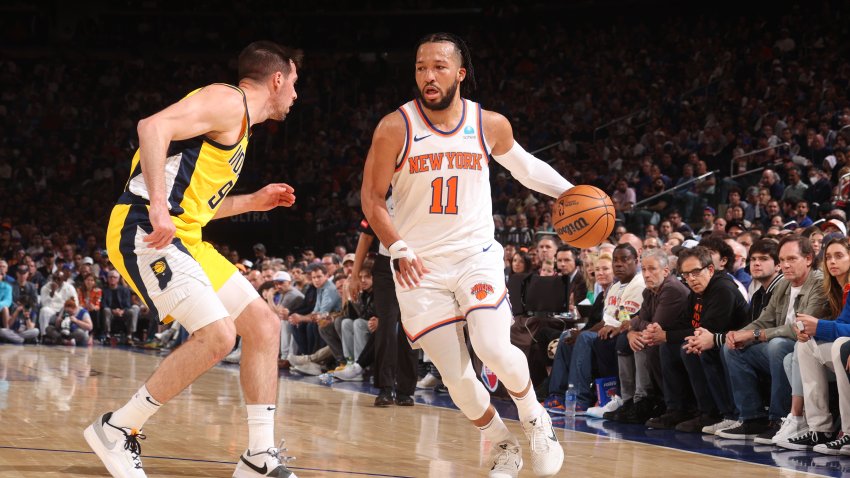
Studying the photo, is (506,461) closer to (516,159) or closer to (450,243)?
(450,243)

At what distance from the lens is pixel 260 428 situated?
4.14 metres

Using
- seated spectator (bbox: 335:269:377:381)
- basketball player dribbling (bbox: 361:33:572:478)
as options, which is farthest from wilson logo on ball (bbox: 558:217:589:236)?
seated spectator (bbox: 335:269:377:381)

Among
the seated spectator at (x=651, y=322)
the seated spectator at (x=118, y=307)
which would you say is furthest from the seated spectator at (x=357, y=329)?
the seated spectator at (x=118, y=307)

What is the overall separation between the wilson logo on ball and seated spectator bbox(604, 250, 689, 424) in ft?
7.85

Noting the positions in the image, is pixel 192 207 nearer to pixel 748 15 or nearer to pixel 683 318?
pixel 683 318

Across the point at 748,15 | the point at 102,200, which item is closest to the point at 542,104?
the point at 748,15

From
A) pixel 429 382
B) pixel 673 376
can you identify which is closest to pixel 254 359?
pixel 673 376

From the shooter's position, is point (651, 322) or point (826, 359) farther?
point (651, 322)

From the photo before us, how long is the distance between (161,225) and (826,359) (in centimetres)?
402

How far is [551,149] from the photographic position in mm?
19797

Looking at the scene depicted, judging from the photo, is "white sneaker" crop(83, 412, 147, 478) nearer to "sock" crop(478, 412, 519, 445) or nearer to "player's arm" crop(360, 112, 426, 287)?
"player's arm" crop(360, 112, 426, 287)

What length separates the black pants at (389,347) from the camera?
7898 millimetres

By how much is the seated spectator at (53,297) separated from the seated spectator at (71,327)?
0.52ft

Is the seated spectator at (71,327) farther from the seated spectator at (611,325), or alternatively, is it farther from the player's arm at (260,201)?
the player's arm at (260,201)
